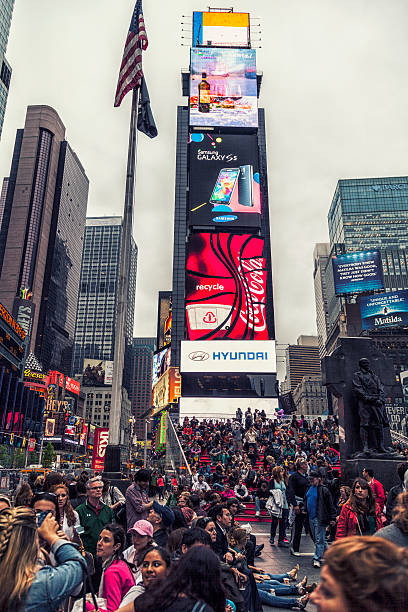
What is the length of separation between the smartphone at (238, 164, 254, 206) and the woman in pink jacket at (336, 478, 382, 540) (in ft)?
152

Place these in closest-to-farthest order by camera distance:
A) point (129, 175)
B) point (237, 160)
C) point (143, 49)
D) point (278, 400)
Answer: point (129, 175) < point (143, 49) < point (278, 400) < point (237, 160)

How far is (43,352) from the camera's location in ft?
461

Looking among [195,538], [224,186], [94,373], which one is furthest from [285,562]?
[94,373]

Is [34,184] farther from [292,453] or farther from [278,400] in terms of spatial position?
[292,453]

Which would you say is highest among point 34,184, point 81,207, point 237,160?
point 81,207

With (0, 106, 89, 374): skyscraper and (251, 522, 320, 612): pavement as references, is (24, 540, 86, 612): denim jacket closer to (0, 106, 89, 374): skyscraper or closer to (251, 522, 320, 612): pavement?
(251, 522, 320, 612): pavement

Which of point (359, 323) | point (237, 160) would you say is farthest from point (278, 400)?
point (359, 323)

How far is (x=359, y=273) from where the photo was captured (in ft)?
210

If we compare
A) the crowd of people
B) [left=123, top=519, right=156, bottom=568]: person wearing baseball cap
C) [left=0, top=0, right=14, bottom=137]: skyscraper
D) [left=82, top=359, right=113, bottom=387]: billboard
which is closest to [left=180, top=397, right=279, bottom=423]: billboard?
the crowd of people

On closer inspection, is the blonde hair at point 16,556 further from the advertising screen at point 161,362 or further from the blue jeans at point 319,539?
the advertising screen at point 161,362

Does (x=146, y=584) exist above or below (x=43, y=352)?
below

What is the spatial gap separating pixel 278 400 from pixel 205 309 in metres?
10.4

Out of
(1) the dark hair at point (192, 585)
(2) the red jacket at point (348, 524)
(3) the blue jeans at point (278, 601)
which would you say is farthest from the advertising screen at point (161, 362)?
(1) the dark hair at point (192, 585)

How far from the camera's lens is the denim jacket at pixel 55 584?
2.61 meters
